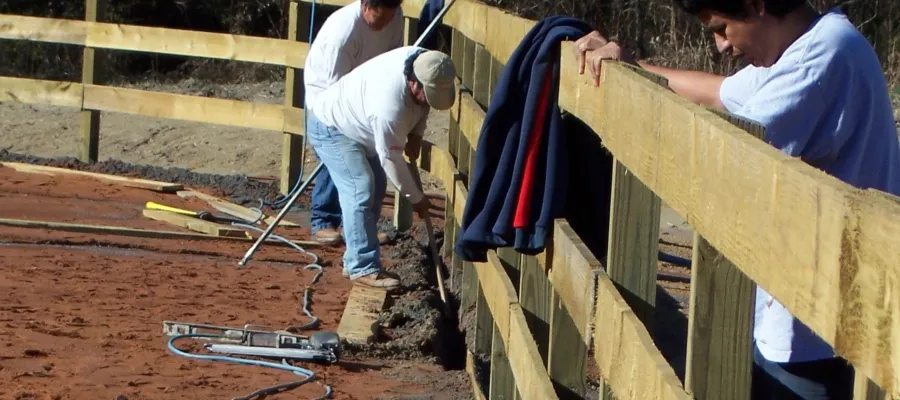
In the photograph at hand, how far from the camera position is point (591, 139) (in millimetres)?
3842

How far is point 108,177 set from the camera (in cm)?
1076

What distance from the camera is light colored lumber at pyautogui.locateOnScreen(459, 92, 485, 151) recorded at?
18.1 ft

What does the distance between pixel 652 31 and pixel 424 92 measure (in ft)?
37.3

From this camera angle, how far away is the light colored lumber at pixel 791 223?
135 centimetres

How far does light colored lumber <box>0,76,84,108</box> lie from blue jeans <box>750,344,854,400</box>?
9518 mm

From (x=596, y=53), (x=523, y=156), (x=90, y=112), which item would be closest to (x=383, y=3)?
(x=523, y=156)

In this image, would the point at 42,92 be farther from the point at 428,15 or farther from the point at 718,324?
the point at 718,324

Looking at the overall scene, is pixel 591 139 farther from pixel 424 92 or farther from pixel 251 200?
pixel 251 200

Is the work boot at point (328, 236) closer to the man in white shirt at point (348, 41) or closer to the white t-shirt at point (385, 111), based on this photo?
the man in white shirt at point (348, 41)

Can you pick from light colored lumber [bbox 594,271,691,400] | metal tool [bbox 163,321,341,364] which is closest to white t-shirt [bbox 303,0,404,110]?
metal tool [bbox 163,321,341,364]

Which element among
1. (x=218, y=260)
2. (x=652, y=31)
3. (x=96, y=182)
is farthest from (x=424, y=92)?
(x=652, y=31)

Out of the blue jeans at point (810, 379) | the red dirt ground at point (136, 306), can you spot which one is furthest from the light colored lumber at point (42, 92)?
the blue jeans at point (810, 379)

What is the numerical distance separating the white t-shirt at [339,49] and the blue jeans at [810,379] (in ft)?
17.2

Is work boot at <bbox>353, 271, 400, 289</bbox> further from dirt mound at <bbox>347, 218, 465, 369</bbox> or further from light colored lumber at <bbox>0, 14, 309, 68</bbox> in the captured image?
light colored lumber at <bbox>0, 14, 309, 68</bbox>
